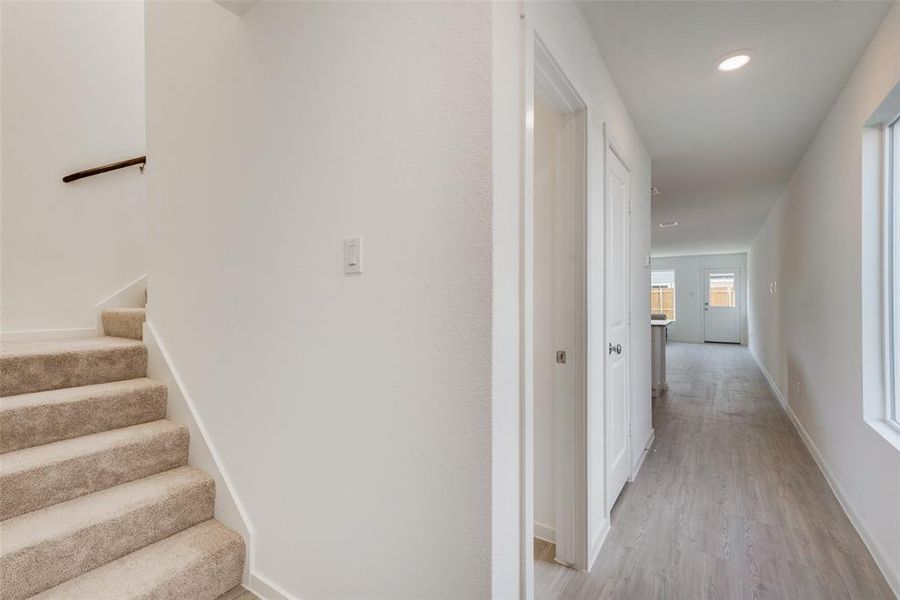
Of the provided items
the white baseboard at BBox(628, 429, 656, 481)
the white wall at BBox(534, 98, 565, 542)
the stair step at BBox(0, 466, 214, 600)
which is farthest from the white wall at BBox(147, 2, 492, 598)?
the white baseboard at BBox(628, 429, 656, 481)

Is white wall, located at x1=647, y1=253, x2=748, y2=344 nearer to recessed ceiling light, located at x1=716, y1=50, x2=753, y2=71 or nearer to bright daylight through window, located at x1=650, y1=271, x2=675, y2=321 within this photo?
bright daylight through window, located at x1=650, y1=271, x2=675, y2=321

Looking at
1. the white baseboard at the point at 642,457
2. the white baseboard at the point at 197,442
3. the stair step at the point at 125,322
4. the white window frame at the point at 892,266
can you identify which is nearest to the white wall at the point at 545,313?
the white baseboard at the point at 642,457

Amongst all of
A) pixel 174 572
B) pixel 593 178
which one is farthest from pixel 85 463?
pixel 593 178

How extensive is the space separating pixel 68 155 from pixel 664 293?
1268 cm

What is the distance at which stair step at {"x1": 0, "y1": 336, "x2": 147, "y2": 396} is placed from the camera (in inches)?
Result: 71.1

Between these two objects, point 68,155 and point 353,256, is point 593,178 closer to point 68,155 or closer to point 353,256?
point 353,256

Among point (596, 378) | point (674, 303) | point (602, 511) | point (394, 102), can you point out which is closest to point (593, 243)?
point (596, 378)

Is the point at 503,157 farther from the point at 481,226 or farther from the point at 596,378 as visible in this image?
the point at 596,378

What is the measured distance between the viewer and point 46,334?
2.57 m

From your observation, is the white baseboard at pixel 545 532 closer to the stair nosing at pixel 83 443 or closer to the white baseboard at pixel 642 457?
the white baseboard at pixel 642 457

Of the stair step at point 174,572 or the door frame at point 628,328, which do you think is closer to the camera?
Result: the stair step at point 174,572

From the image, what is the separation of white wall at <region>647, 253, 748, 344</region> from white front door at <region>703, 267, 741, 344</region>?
0.36 ft

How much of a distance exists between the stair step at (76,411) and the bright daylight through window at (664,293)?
480 inches

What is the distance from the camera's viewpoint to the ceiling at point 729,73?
6.00ft
